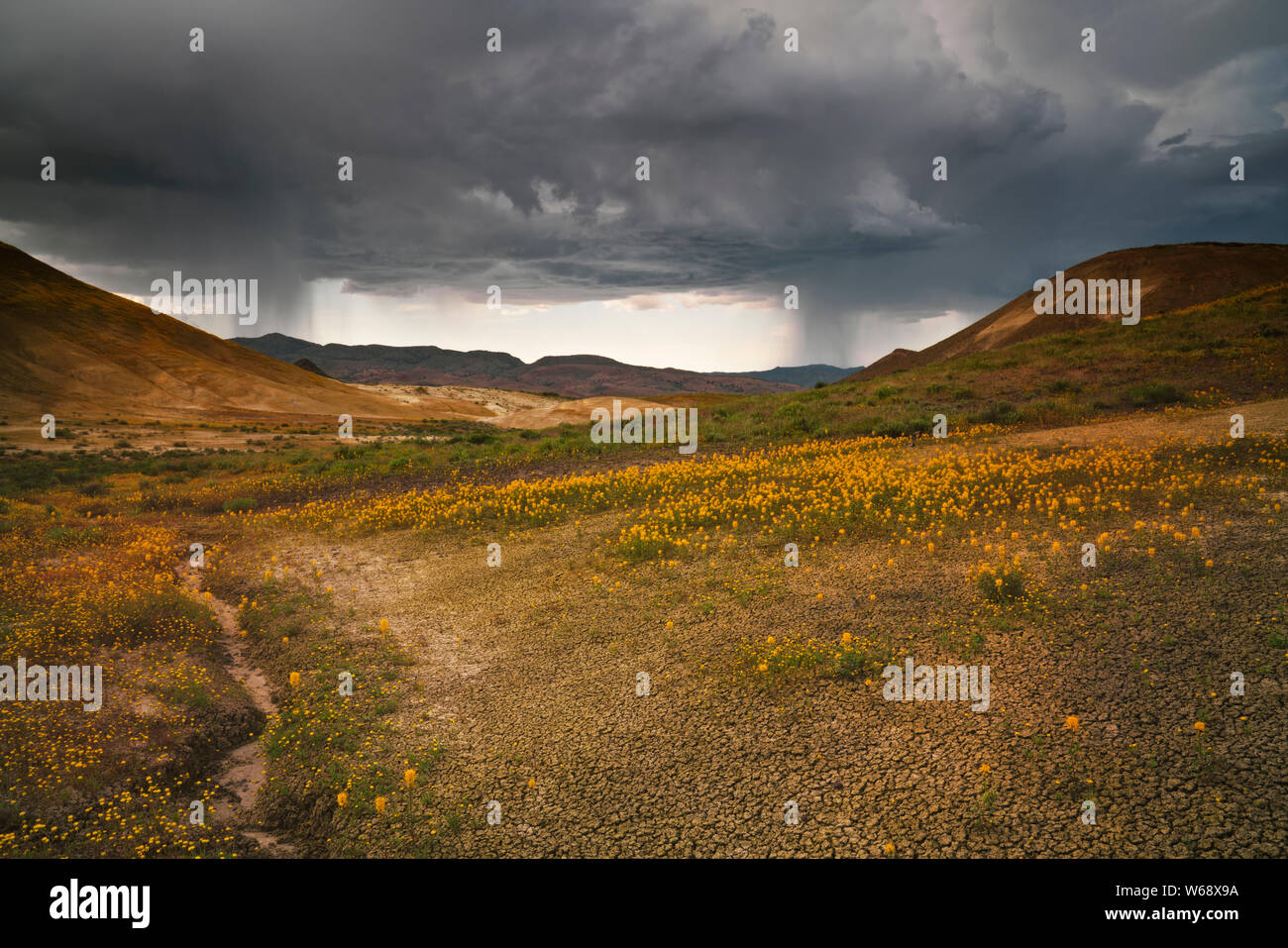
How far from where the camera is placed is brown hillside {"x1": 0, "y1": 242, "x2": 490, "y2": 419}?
77.4m

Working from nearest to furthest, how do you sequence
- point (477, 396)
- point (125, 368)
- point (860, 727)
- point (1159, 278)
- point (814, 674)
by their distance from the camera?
1. point (860, 727)
2. point (814, 674)
3. point (1159, 278)
4. point (125, 368)
5. point (477, 396)

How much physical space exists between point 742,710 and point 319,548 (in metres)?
11.9

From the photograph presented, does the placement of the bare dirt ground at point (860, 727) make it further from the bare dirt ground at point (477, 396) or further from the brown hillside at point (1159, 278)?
the bare dirt ground at point (477, 396)

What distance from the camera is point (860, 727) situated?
6.11m

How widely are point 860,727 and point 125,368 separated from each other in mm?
112748

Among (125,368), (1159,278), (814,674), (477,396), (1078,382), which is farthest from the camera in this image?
(477,396)

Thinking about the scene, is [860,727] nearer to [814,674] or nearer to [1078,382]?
[814,674]

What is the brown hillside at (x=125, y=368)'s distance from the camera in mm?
77375

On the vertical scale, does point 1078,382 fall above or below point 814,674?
above

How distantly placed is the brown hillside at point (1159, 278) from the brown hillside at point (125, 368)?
70.8 metres

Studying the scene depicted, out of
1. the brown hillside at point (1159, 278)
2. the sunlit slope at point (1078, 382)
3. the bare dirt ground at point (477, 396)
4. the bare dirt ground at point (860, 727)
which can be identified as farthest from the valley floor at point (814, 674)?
the bare dirt ground at point (477, 396)

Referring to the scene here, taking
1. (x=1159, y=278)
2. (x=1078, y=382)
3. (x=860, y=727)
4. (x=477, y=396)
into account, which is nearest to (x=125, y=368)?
(x=477, y=396)

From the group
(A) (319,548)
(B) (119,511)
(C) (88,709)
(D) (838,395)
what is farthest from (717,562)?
(D) (838,395)

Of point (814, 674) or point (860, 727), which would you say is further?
point (814, 674)
